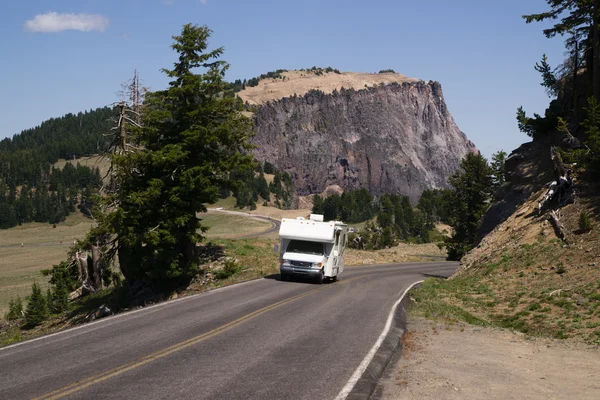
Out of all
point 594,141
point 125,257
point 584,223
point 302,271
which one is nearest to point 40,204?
point 125,257

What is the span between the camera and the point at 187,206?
31031 millimetres

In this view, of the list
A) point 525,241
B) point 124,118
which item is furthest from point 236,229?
point 525,241

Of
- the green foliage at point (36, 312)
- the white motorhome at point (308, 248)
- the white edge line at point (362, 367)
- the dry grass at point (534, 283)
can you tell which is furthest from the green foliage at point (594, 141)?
the green foliage at point (36, 312)

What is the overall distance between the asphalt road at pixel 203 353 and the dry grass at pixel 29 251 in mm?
Answer: 34501

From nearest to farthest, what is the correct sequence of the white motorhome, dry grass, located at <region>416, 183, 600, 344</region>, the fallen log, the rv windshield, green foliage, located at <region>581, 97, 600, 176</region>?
dry grass, located at <region>416, 183, 600, 344</region>
the fallen log
green foliage, located at <region>581, 97, 600, 176</region>
the white motorhome
the rv windshield

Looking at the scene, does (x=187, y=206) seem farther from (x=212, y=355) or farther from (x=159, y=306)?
(x=212, y=355)

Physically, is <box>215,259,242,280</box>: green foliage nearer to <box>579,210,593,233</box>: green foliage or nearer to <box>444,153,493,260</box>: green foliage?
<box>579,210,593,233</box>: green foliage

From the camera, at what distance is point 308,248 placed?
28312mm

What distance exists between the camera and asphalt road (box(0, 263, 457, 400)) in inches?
357

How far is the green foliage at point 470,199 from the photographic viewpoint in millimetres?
61906

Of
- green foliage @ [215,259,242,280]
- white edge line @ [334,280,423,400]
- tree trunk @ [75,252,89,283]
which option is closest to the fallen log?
white edge line @ [334,280,423,400]

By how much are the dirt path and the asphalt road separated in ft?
3.71

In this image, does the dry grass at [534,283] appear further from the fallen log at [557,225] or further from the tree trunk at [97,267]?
the tree trunk at [97,267]

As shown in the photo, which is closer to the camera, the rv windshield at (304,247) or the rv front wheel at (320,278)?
the rv front wheel at (320,278)
